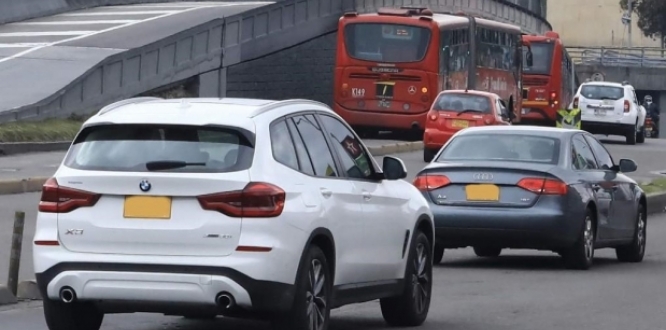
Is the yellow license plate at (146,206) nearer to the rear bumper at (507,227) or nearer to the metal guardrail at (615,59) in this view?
the rear bumper at (507,227)

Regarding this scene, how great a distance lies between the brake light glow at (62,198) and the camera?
8445 mm

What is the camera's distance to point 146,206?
838 centimetres

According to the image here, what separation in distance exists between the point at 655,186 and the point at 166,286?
17275 millimetres

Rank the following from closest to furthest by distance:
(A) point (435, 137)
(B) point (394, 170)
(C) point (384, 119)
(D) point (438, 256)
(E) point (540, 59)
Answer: (B) point (394, 170) < (D) point (438, 256) < (A) point (435, 137) < (C) point (384, 119) < (E) point (540, 59)

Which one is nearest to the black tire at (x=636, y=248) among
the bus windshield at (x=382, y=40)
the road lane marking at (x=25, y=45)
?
the bus windshield at (x=382, y=40)

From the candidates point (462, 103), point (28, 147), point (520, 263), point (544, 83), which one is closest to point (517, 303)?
point (520, 263)

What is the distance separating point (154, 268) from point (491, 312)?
3.68 meters

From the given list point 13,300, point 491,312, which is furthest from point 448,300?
point 13,300

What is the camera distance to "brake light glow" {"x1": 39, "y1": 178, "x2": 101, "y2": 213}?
27.7ft

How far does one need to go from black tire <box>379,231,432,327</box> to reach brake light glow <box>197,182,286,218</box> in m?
2.19

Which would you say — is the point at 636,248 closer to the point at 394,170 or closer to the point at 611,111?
the point at 394,170

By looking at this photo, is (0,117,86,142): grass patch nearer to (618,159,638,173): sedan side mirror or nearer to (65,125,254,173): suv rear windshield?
(618,159,638,173): sedan side mirror

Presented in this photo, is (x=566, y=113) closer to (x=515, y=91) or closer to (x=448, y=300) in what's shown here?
(x=515, y=91)

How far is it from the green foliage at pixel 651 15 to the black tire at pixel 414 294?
9005 cm
